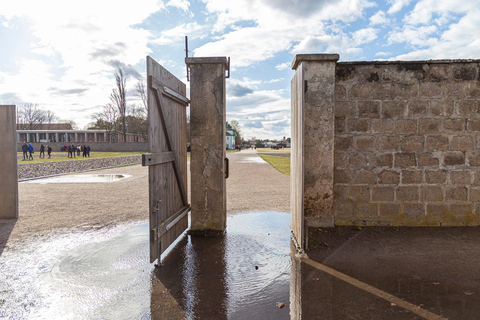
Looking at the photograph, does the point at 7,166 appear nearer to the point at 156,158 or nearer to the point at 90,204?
the point at 90,204

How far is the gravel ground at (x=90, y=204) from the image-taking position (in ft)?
19.0

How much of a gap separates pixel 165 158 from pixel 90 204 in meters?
4.57

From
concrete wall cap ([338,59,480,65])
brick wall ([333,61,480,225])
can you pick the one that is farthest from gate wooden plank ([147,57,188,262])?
concrete wall cap ([338,59,480,65])

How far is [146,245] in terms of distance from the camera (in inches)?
185

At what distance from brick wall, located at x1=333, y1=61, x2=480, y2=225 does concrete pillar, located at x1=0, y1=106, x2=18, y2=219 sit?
22.3ft

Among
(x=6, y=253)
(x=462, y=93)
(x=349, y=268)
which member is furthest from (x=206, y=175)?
(x=462, y=93)

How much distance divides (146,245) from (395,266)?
3.57 metres

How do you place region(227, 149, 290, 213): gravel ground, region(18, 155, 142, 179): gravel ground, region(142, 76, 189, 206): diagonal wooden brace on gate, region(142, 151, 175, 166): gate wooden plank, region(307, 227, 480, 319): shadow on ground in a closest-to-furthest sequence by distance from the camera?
region(307, 227, 480, 319): shadow on ground
region(142, 151, 175, 166): gate wooden plank
region(142, 76, 189, 206): diagonal wooden brace on gate
region(227, 149, 290, 213): gravel ground
region(18, 155, 142, 179): gravel ground

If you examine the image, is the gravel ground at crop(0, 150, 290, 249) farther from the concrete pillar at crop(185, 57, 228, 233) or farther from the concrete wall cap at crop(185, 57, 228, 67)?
the concrete wall cap at crop(185, 57, 228, 67)

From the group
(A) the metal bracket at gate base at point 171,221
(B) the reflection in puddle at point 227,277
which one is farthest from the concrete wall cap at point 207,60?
(B) the reflection in puddle at point 227,277

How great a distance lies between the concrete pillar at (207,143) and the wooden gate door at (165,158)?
0.75 feet

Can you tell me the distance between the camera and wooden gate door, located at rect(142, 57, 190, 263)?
395 cm

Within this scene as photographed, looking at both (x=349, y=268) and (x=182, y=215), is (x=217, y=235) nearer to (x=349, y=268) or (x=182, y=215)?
(x=182, y=215)

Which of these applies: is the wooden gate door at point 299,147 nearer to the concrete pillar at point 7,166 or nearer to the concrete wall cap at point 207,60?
the concrete wall cap at point 207,60
